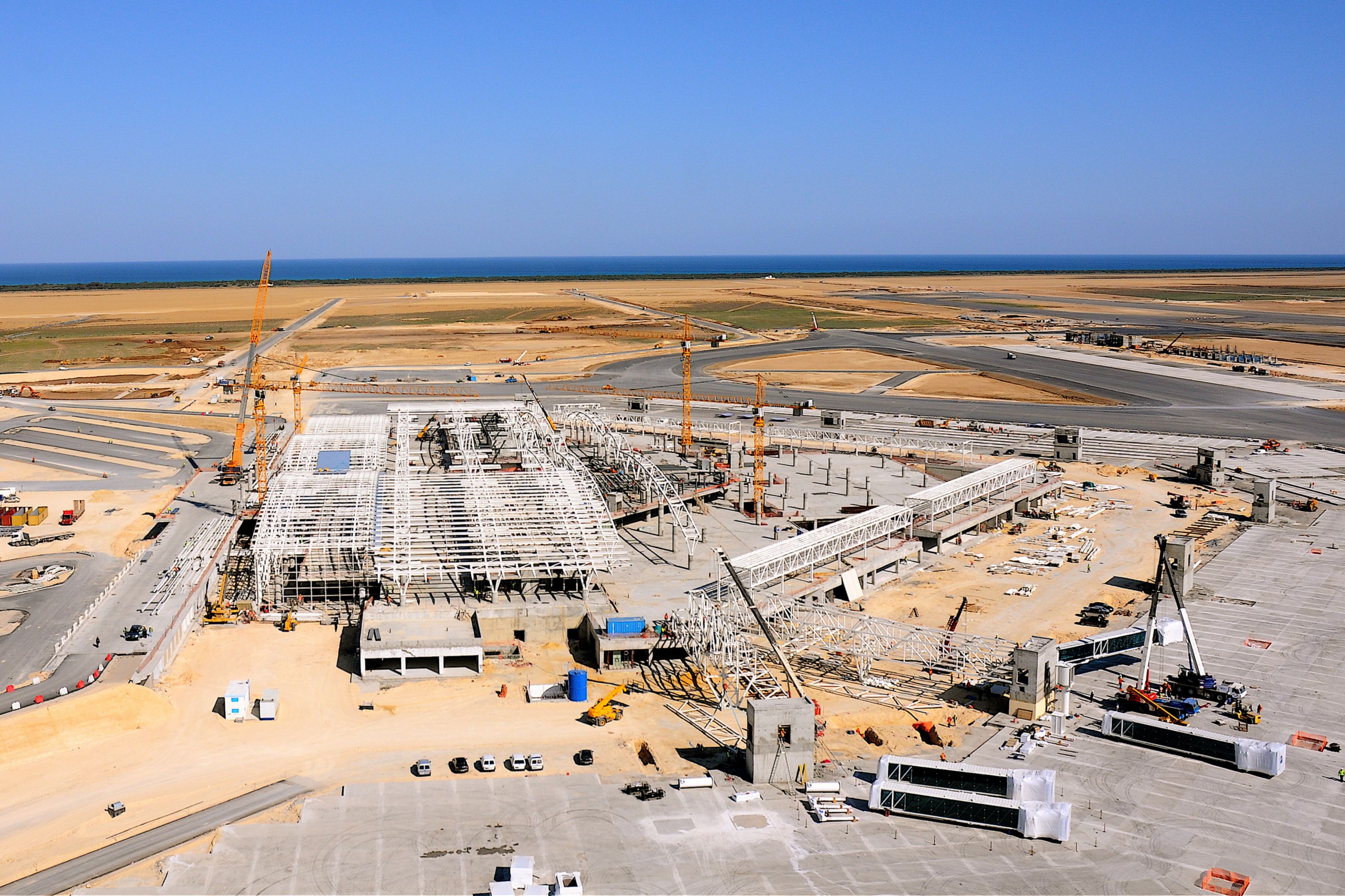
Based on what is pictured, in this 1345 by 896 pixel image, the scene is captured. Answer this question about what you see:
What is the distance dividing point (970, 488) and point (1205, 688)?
34.2m

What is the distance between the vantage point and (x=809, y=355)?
19750cm

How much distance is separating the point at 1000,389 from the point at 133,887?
459 feet

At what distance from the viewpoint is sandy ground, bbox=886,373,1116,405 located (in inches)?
5974

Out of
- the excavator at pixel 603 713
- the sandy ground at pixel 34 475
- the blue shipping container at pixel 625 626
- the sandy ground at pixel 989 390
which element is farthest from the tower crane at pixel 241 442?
the sandy ground at pixel 989 390

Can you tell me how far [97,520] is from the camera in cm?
8825

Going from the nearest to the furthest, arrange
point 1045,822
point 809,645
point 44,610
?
point 1045,822 → point 809,645 → point 44,610

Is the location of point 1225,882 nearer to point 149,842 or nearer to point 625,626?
point 625,626

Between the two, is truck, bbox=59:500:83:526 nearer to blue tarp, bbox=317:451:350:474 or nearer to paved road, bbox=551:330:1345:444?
blue tarp, bbox=317:451:350:474

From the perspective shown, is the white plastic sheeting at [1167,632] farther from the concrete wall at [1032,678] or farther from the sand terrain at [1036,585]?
the concrete wall at [1032,678]

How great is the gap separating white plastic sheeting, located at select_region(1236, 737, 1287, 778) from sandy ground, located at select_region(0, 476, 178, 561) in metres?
69.4

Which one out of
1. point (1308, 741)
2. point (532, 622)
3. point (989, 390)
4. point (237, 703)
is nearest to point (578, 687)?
point (532, 622)

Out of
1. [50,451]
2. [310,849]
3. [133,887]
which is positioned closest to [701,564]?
Answer: [310,849]

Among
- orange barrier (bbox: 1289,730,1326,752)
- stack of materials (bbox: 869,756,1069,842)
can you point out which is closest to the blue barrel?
stack of materials (bbox: 869,756,1069,842)

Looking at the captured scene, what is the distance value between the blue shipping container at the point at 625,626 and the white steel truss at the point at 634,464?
13392 mm
